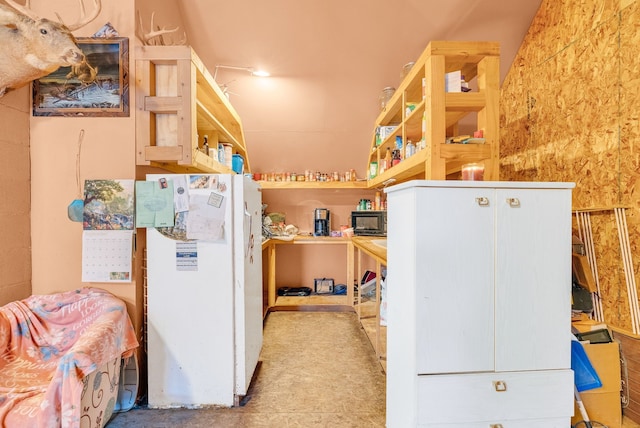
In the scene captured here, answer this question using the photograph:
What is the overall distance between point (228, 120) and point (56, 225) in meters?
1.90

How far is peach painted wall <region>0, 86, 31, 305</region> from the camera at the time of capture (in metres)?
1.71

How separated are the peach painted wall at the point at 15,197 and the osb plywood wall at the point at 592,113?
3792 millimetres

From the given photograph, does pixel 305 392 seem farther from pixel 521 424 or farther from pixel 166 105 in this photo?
pixel 166 105

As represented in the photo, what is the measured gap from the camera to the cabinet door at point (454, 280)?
1217mm

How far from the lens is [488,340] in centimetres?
124

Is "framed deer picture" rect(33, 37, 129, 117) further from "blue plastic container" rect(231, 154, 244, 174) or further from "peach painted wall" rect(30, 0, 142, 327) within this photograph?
"blue plastic container" rect(231, 154, 244, 174)

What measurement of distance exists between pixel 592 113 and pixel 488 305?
1904 millimetres

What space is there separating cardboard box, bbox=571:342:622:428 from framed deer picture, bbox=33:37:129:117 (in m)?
3.20

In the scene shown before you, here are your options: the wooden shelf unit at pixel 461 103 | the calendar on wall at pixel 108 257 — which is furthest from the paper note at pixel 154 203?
the wooden shelf unit at pixel 461 103

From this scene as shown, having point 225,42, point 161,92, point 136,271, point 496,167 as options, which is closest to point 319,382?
point 136,271

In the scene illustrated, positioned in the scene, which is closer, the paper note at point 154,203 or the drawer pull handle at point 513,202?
the drawer pull handle at point 513,202

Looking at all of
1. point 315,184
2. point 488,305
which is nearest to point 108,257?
point 488,305

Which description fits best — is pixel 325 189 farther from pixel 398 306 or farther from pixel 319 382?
pixel 398 306

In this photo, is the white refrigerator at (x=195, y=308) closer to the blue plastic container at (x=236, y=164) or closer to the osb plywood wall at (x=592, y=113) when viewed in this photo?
the blue plastic container at (x=236, y=164)
